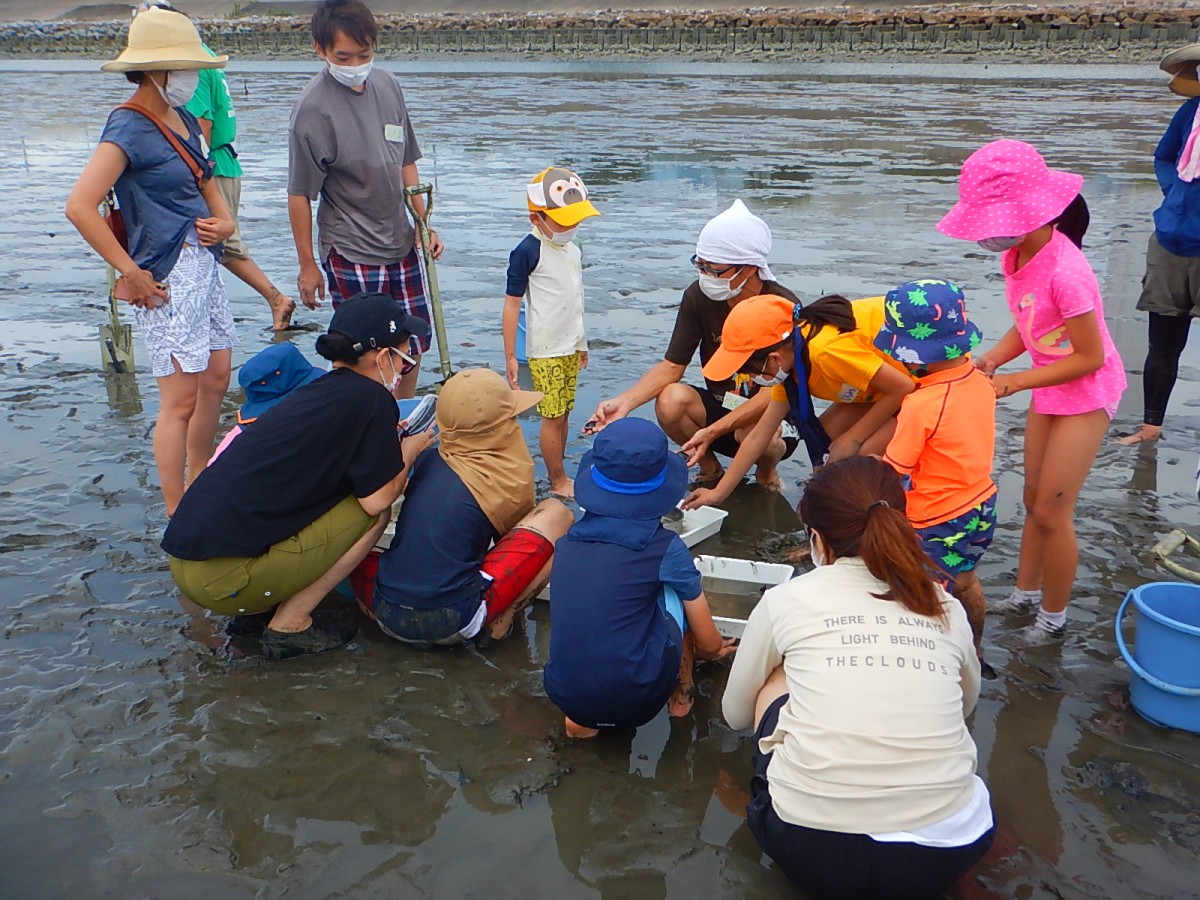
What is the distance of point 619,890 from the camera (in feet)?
8.43

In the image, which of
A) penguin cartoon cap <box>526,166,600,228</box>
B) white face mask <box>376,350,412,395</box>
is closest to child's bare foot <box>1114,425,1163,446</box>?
penguin cartoon cap <box>526,166,600,228</box>

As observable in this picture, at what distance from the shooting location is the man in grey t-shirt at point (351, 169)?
463 centimetres

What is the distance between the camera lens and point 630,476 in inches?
115

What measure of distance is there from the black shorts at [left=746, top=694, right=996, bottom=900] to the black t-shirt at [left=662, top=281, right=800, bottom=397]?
2.66 meters

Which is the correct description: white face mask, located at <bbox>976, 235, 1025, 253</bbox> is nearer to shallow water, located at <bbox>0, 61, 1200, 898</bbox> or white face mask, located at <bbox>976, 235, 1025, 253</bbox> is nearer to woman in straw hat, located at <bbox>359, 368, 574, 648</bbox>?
shallow water, located at <bbox>0, 61, 1200, 898</bbox>

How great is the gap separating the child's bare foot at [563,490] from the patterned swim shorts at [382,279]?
3.03ft

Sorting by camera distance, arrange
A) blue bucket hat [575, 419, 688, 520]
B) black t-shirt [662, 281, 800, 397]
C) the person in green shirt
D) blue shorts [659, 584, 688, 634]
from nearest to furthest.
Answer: blue bucket hat [575, 419, 688, 520] → blue shorts [659, 584, 688, 634] → black t-shirt [662, 281, 800, 397] → the person in green shirt

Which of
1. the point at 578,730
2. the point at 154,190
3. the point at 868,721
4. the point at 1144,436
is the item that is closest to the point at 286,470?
the point at 578,730

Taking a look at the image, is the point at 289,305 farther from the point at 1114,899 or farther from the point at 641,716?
the point at 1114,899

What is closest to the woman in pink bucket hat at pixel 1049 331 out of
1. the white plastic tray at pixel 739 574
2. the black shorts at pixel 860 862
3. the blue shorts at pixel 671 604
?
the white plastic tray at pixel 739 574

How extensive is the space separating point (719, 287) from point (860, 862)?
110 inches

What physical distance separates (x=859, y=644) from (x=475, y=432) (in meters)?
1.74

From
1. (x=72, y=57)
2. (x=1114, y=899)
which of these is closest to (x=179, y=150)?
(x=1114, y=899)

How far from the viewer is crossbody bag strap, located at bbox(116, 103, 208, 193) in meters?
3.90
